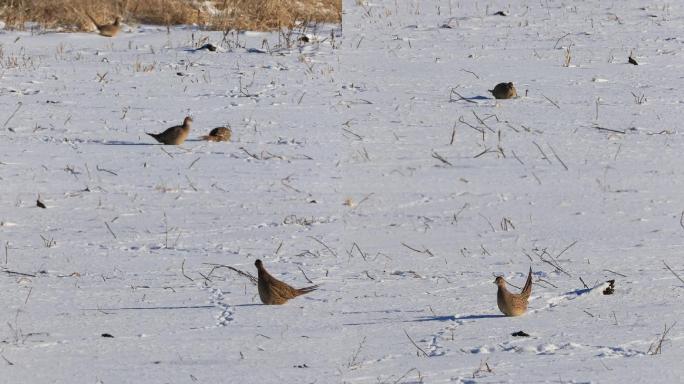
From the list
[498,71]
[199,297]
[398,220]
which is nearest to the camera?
[199,297]

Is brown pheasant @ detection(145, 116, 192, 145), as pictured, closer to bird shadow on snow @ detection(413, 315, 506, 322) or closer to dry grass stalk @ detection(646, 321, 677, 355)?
bird shadow on snow @ detection(413, 315, 506, 322)

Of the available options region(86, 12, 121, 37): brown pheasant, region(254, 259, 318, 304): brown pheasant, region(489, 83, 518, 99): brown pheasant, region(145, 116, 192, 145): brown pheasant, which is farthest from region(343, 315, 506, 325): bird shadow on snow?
region(86, 12, 121, 37): brown pheasant

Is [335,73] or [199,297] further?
[335,73]

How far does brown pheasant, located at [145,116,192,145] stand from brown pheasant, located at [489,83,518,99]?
256 cm

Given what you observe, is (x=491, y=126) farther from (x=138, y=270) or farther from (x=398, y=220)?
(x=138, y=270)

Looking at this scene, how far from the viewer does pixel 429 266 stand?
5656mm

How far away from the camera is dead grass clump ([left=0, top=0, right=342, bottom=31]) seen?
1440 centimetres

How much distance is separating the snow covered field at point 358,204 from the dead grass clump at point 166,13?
1751 mm

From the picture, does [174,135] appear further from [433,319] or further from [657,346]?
[657,346]

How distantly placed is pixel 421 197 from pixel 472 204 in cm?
36

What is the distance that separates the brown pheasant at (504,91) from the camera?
9102 millimetres

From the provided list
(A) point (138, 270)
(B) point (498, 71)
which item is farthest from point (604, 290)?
(B) point (498, 71)

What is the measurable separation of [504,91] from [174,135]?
2.74m

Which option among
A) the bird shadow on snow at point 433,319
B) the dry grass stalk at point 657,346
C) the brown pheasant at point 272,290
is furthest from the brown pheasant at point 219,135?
the dry grass stalk at point 657,346
